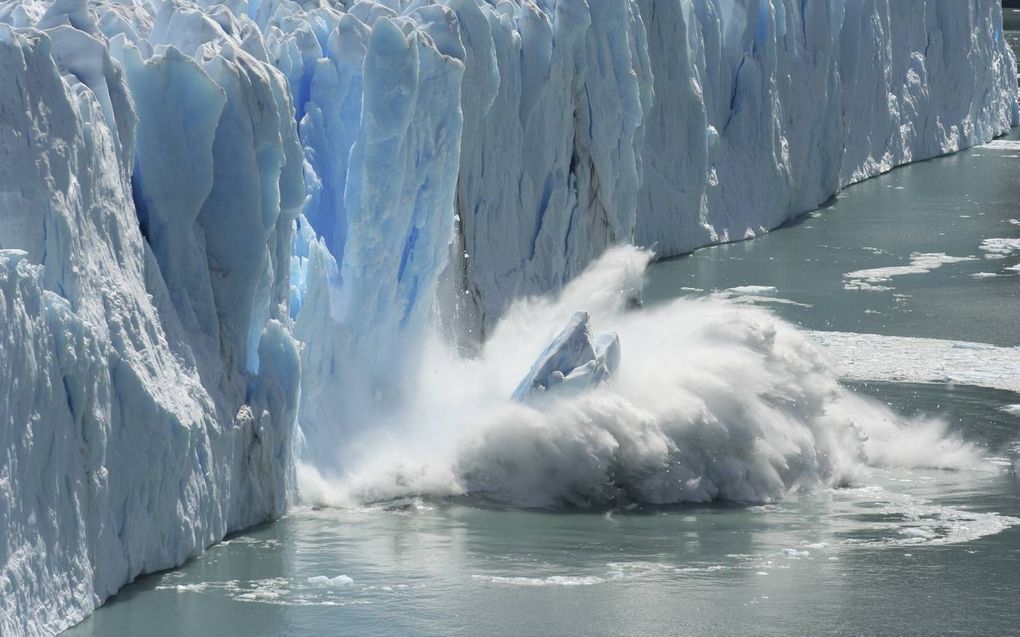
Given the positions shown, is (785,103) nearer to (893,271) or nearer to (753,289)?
(893,271)

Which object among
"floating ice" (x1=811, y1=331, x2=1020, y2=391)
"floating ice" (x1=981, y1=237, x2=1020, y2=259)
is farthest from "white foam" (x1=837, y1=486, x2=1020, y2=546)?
"floating ice" (x1=981, y1=237, x2=1020, y2=259)

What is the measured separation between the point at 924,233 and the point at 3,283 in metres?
16.7

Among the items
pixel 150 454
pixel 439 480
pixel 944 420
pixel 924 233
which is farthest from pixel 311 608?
pixel 924 233

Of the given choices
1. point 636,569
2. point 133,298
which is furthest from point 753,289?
point 133,298

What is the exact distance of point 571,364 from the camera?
38.5 ft

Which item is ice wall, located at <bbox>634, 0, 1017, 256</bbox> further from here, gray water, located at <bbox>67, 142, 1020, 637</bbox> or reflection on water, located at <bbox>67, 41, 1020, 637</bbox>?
gray water, located at <bbox>67, 142, 1020, 637</bbox>

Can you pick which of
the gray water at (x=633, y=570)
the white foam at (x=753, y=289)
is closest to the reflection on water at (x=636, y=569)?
the gray water at (x=633, y=570)

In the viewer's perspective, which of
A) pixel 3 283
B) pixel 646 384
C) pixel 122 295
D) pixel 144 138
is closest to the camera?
pixel 3 283

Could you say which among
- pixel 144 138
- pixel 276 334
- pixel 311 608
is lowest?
pixel 311 608

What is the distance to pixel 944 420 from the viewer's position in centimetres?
1343

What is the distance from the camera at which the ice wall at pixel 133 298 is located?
785 centimetres

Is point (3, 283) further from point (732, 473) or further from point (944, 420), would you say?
point (944, 420)

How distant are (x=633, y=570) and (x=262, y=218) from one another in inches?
104

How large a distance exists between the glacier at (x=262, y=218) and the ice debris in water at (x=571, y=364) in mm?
912
